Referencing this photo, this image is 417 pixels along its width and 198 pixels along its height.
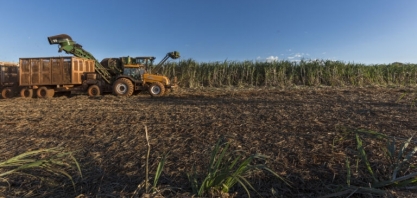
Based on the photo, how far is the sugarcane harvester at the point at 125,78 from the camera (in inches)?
533

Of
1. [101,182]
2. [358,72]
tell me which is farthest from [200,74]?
[101,182]

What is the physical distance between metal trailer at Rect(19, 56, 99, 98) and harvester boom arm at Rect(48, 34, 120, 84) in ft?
2.17

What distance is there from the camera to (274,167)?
10.3 ft

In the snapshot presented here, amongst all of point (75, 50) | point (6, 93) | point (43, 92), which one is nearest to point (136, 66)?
point (75, 50)

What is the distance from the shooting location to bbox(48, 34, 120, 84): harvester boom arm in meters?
13.8

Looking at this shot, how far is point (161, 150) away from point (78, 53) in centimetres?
1314

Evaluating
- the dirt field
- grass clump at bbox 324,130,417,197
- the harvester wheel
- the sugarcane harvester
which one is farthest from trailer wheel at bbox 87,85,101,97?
grass clump at bbox 324,130,417,197

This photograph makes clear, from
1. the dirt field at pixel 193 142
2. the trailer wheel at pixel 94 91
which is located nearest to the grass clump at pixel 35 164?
the dirt field at pixel 193 142

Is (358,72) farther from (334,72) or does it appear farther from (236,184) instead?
(236,184)

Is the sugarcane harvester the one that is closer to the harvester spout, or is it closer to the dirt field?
the harvester spout

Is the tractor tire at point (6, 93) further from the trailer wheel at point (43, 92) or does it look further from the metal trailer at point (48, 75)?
the trailer wheel at point (43, 92)

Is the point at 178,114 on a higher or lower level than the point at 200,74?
lower

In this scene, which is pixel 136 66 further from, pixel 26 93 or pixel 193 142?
pixel 193 142

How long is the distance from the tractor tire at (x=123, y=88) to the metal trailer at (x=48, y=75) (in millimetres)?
1276
